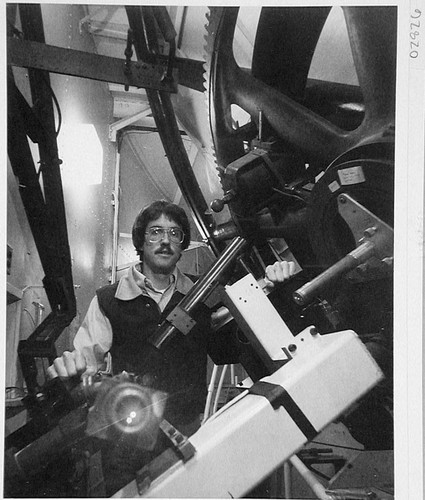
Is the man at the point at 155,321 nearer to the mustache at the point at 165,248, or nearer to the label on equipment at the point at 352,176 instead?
the mustache at the point at 165,248

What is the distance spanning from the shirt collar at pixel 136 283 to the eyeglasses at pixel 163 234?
0.17 feet

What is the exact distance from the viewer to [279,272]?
2.35ft

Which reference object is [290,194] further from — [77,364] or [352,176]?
[77,364]

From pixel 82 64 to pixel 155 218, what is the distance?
0.29 metres

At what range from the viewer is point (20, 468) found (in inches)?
24.7

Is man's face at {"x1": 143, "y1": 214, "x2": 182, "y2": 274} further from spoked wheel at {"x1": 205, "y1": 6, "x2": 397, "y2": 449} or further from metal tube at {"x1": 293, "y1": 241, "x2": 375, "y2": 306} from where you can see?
metal tube at {"x1": 293, "y1": 241, "x2": 375, "y2": 306}

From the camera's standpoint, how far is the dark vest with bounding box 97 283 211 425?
2.35 feet

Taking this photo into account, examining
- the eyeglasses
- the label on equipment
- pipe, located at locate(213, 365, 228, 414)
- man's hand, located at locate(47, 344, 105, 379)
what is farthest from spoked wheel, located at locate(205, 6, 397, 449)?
man's hand, located at locate(47, 344, 105, 379)

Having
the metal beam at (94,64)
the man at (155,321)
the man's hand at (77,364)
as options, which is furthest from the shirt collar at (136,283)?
the metal beam at (94,64)

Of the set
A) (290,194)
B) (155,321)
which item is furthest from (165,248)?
(290,194)

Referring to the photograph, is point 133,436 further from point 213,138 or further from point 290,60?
point 290,60

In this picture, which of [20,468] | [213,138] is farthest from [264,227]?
[20,468]

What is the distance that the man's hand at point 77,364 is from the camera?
0.69m

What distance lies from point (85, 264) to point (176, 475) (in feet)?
1.24
